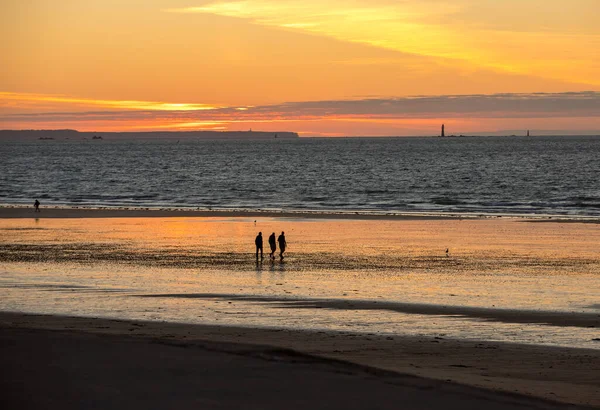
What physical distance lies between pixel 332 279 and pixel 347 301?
4.14 meters

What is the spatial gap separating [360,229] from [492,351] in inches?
1117

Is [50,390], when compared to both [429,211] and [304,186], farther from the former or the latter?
[304,186]

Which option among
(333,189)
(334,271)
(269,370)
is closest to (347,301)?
(334,271)

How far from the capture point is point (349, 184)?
330 feet

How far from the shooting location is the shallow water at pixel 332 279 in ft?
68.0

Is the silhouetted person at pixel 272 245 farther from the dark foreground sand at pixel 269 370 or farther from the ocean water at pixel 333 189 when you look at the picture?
the ocean water at pixel 333 189

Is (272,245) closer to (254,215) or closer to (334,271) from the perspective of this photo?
(334,271)

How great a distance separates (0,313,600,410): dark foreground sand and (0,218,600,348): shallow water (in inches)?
69.1

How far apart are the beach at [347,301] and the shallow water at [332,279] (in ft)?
0.25

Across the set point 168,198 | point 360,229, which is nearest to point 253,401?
point 360,229

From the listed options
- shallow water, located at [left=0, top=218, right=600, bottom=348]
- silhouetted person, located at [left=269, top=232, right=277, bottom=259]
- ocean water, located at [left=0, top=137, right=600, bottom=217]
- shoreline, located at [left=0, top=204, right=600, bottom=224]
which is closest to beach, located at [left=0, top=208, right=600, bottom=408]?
shallow water, located at [left=0, top=218, right=600, bottom=348]

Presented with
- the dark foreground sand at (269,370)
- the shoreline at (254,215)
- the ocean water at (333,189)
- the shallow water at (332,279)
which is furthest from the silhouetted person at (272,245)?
the ocean water at (333,189)

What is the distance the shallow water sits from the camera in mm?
20734

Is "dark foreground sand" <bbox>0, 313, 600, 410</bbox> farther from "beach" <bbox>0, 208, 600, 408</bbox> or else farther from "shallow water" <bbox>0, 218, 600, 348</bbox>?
"shallow water" <bbox>0, 218, 600, 348</bbox>
